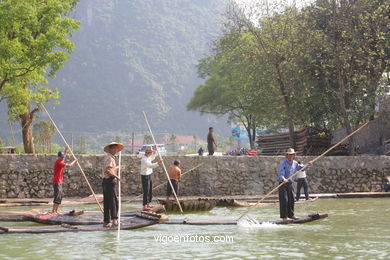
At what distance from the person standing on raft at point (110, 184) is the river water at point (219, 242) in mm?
390

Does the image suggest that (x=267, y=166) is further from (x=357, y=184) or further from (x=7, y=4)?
(x=7, y=4)

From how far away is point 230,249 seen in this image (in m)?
11.1

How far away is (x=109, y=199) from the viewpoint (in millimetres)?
13281

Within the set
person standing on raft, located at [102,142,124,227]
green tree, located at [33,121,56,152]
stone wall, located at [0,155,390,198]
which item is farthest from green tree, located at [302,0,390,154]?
person standing on raft, located at [102,142,124,227]

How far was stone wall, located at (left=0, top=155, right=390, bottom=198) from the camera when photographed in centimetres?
2366

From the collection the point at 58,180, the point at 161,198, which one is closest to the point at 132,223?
the point at 58,180

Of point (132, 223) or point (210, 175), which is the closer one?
point (132, 223)

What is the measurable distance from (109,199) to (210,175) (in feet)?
40.3

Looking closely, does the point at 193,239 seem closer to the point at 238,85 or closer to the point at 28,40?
the point at 28,40

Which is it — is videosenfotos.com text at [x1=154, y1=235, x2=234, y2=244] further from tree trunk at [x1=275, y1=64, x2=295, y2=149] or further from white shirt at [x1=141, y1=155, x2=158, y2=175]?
tree trunk at [x1=275, y1=64, x2=295, y2=149]

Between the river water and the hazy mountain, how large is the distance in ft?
373

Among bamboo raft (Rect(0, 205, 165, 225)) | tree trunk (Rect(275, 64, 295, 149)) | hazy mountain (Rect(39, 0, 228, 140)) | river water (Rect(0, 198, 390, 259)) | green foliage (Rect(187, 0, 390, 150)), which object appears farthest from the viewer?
hazy mountain (Rect(39, 0, 228, 140))

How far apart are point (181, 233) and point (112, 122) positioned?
12658 centimetres

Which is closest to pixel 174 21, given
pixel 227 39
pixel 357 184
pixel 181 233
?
pixel 227 39
